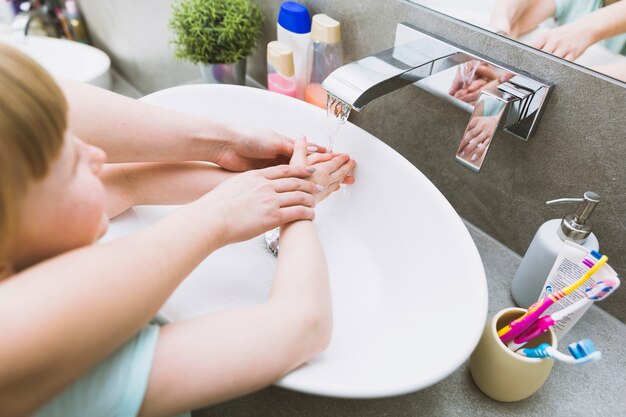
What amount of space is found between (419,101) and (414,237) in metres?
0.23

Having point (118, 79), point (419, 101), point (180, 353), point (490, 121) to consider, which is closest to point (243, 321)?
point (180, 353)

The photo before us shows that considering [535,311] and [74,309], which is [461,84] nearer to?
[535,311]

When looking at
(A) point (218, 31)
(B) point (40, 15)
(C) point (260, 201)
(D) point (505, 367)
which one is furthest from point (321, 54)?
(B) point (40, 15)

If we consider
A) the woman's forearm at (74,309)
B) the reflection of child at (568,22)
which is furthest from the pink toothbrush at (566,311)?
the woman's forearm at (74,309)

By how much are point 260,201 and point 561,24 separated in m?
0.43

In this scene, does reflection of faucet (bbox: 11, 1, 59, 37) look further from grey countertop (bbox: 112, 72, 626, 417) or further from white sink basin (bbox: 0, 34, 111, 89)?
grey countertop (bbox: 112, 72, 626, 417)

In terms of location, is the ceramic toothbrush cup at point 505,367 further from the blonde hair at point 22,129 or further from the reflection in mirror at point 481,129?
the blonde hair at point 22,129

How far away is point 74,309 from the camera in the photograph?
32cm

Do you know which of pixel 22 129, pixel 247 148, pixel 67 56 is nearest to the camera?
pixel 22 129

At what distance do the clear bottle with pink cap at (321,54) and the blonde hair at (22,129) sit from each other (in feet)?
1.59

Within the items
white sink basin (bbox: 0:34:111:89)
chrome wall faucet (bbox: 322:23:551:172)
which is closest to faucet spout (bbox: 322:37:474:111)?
chrome wall faucet (bbox: 322:23:551:172)

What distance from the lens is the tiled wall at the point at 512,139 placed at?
21.1 inches

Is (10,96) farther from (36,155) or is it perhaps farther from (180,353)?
(180,353)

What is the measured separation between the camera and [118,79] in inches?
56.7
